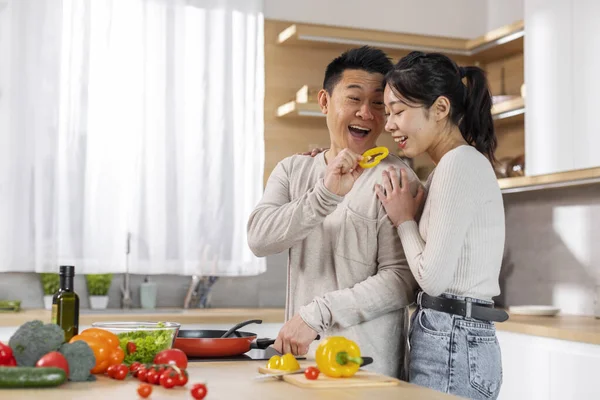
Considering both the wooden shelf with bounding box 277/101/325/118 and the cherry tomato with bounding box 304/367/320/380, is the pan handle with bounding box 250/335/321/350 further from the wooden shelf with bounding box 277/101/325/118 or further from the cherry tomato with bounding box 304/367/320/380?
the wooden shelf with bounding box 277/101/325/118

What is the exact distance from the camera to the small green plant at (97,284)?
4.43 m

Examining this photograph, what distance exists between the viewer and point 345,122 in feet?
8.44

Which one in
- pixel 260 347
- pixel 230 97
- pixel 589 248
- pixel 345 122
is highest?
pixel 230 97

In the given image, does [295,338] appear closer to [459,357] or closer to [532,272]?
[459,357]

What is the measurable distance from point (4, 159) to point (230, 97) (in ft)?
4.07

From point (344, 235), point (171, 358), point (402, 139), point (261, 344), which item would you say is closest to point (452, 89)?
point (402, 139)

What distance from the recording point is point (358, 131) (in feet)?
8.48

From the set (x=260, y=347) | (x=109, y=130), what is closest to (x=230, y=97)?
(x=109, y=130)

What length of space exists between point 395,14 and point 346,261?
303cm

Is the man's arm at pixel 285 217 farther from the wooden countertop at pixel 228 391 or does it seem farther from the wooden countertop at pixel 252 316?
the wooden countertop at pixel 252 316

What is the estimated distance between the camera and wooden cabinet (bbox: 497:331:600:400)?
3.24m

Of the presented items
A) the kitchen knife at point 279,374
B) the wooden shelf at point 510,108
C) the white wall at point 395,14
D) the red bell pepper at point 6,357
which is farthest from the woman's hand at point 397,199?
the white wall at point 395,14

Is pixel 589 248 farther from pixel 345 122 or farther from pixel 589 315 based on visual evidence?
pixel 345 122

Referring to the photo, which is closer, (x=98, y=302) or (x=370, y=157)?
(x=370, y=157)
